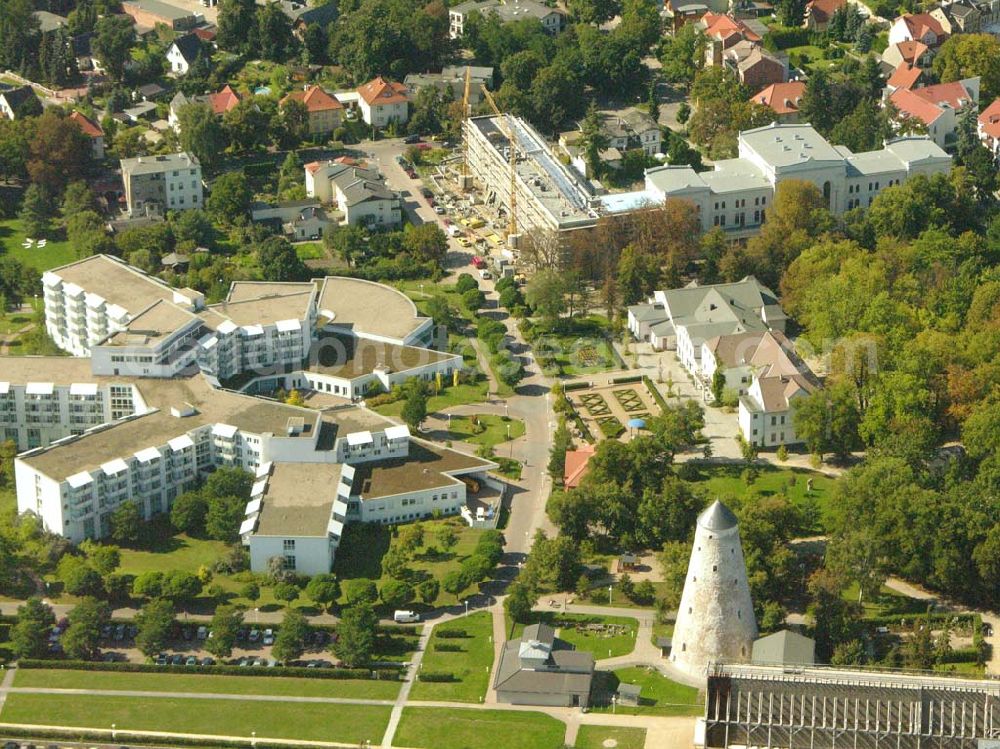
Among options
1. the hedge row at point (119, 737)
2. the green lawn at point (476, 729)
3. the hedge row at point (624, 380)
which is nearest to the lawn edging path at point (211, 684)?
the green lawn at point (476, 729)

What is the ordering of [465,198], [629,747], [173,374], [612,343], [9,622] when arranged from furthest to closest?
[465,198] → [612,343] → [173,374] → [9,622] → [629,747]

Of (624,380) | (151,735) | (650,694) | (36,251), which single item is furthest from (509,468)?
(36,251)

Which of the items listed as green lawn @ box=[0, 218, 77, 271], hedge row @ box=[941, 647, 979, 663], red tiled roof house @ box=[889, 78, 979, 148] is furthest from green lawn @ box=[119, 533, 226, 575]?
red tiled roof house @ box=[889, 78, 979, 148]

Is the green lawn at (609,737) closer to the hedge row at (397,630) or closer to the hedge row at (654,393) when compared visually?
the hedge row at (397,630)

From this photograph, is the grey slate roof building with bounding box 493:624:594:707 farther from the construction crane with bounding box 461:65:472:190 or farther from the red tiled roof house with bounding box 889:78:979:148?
the red tiled roof house with bounding box 889:78:979:148

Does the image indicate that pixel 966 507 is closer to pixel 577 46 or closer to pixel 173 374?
pixel 173 374

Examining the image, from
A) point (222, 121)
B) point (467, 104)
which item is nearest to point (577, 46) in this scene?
point (467, 104)

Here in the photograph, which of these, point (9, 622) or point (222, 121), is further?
point (222, 121)
